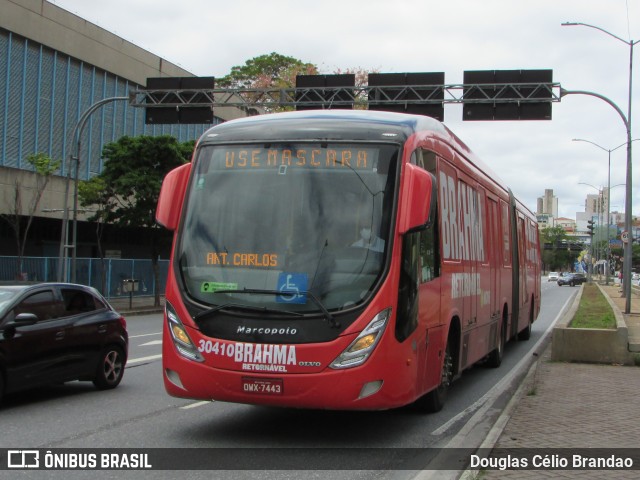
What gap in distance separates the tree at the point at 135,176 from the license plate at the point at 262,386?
26.4 m

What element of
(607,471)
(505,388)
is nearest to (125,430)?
(607,471)

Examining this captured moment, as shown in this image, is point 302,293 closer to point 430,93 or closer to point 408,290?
point 408,290

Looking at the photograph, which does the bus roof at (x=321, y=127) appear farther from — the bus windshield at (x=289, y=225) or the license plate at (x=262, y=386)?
the license plate at (x=262, y=386)

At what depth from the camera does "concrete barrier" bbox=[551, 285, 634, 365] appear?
13.5 metres

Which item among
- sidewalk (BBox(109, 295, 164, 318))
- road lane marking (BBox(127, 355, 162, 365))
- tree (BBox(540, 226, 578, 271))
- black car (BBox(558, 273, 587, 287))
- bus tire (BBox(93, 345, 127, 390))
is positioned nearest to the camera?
bus tire (BBox(93, 345, 127, 390))

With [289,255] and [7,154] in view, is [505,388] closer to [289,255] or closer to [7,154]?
[289,255]

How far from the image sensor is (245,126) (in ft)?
27.0

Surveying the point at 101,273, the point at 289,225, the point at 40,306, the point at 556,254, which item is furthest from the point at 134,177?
the point at 556,254

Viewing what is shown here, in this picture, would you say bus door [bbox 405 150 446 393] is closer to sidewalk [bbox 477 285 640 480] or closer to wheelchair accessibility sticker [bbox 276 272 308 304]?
sidewalk [bbox 477 285 640 480]

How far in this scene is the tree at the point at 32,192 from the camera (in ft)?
103

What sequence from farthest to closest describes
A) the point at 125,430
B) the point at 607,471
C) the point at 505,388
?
the point at 505,388 < the point at 125,430 < the point at 607,471

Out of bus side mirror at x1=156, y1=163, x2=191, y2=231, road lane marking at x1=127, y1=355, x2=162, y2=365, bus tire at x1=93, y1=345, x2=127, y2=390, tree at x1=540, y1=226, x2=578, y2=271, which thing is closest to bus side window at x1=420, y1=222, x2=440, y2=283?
bus side mirror at x1=156, y1=163, x2=191, y2=231

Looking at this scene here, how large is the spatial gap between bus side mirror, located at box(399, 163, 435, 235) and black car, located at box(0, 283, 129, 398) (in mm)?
4772

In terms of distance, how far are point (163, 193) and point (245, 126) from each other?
1.11m
